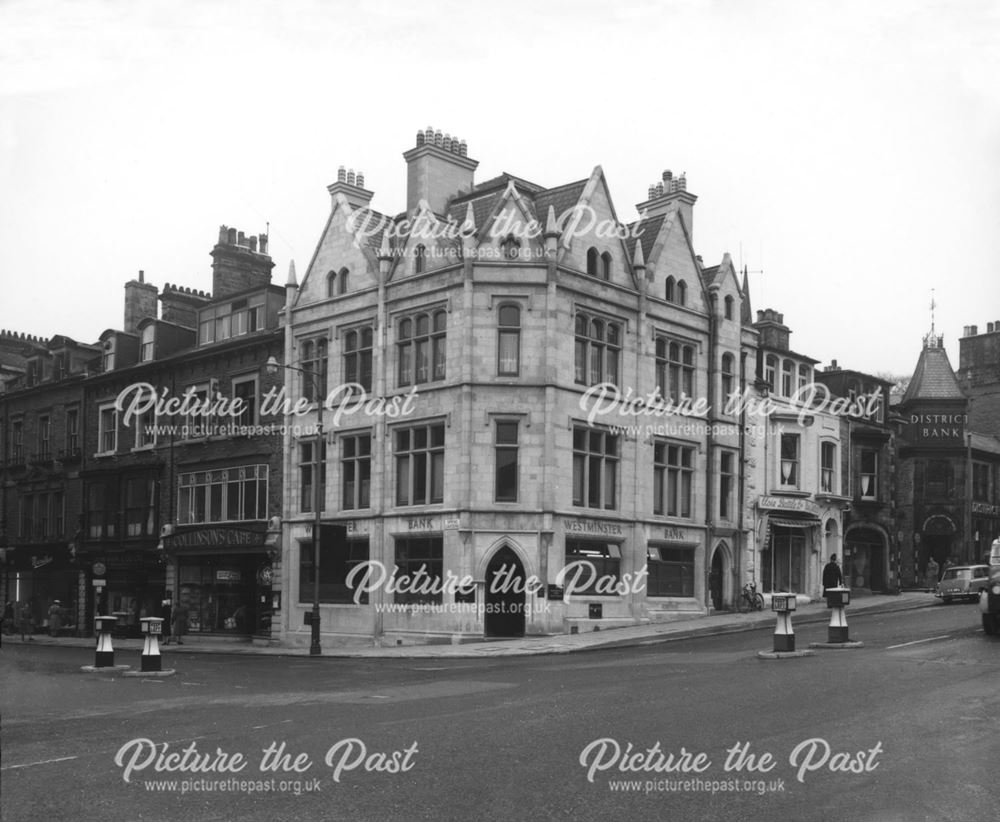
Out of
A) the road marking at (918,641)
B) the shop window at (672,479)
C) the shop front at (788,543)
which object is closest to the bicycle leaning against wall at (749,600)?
the shop front at (788,543)

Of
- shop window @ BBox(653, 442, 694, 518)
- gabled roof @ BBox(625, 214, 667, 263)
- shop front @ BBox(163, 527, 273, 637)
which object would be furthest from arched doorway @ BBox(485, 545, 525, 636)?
gabled roof @ BBox(625, 214, 667, 263)

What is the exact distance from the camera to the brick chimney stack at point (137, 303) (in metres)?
52.0

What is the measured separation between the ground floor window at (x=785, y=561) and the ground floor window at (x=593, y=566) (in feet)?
30.1

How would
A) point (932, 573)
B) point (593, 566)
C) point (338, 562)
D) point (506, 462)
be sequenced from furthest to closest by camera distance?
point (932, 573), point (338, 562), point (593, 566), point (506, 462)

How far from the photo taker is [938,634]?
25.3 metres

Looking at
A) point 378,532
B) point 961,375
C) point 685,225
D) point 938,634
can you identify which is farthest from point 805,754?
point 961,375

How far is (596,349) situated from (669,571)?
7.77 meters

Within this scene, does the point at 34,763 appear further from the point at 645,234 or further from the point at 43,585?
the point at 43,585

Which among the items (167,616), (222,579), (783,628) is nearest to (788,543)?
(222,579)

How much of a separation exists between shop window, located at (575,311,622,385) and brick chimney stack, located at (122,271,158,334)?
76.3ft

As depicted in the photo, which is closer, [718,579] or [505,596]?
[505,596]

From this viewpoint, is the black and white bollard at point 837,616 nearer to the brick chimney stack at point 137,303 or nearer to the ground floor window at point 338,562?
the ground floor window at point 338,562

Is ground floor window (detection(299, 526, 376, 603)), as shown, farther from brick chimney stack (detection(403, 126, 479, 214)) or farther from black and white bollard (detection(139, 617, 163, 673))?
black and white bollard (detection(139, 617, 163, 673))

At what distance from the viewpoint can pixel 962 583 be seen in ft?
133
